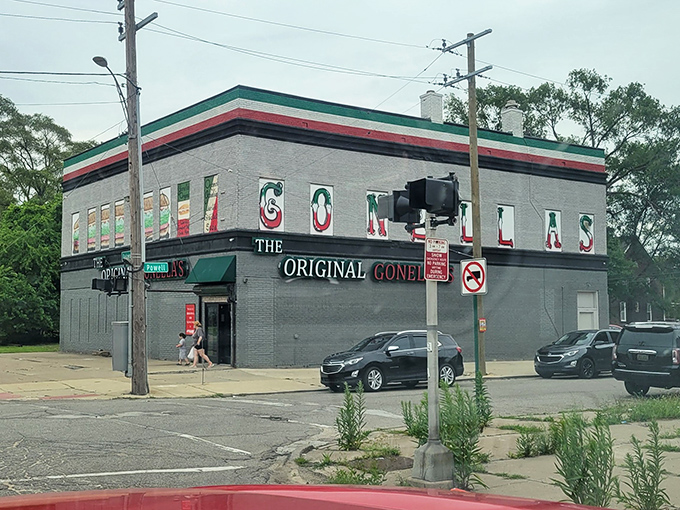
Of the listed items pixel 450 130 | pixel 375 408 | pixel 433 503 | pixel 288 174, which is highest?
pixel 450 130

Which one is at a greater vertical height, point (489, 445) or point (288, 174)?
point (288, 174)

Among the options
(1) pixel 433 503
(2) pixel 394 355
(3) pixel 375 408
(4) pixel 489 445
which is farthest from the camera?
(2) pixel 394 355

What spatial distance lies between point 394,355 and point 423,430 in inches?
443

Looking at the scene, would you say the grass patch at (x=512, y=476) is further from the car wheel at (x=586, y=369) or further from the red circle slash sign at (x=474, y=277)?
the car wheel at (x=586, y=369)

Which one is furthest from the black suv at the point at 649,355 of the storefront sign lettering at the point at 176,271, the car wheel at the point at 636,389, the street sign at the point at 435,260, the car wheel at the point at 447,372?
the storefront sign lettering at the point at 176,271

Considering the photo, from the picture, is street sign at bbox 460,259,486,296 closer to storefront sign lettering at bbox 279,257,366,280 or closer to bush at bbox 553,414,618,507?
bush at bbox 553,414,618,507

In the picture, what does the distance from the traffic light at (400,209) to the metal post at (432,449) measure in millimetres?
778

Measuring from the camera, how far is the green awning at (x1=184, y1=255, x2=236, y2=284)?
2664 cm

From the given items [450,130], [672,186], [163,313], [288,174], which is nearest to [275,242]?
[288,174]

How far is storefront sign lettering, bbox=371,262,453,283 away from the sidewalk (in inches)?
166

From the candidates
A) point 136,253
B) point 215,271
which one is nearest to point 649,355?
point 136,253

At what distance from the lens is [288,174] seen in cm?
2789

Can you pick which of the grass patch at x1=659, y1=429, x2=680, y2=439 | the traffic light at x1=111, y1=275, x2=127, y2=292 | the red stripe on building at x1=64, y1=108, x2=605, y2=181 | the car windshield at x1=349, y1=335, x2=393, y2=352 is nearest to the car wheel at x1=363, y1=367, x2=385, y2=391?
the car windshield at x1=349, y1=335, x2=393, y2=352

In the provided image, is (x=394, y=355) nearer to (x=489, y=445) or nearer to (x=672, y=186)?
(x=672, y=186)
